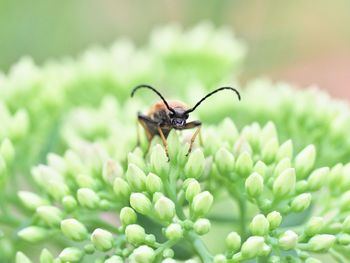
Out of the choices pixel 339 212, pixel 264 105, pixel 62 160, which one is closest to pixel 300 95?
pixel 264 105

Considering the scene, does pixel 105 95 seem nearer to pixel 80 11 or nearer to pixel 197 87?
pixel 197 87

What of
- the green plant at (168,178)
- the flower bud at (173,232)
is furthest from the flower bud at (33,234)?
the flower bud at (173,232)

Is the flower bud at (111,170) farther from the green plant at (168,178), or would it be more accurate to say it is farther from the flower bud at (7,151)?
the flower bud at (7,151)

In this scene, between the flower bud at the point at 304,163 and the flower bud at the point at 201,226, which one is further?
the flower bud at the point at 304,163

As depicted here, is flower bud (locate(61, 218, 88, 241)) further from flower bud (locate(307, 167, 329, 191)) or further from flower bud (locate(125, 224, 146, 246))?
flower bud (locate(307, 167, 329, 191))

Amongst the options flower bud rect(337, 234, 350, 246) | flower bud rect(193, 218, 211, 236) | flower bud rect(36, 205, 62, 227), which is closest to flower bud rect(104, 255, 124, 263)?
flower bud rect(193, 218, 211, 236)

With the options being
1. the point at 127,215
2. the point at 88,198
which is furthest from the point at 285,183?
the point at 88,198
